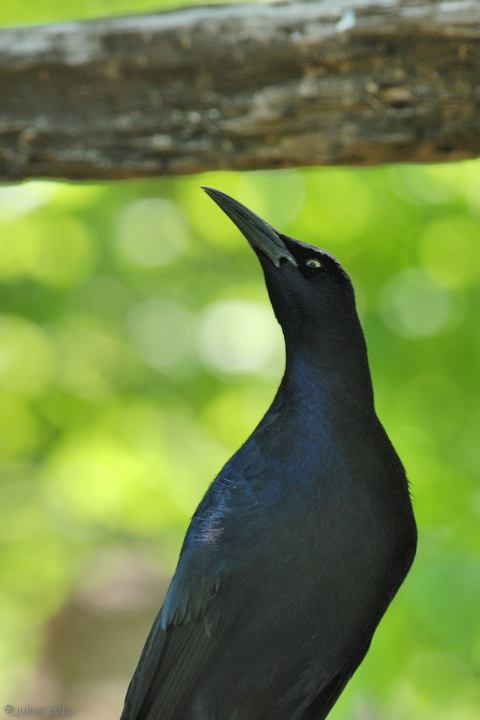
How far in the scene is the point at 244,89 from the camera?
2.88 metres

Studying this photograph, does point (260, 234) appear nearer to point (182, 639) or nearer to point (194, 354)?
point (182, 639)

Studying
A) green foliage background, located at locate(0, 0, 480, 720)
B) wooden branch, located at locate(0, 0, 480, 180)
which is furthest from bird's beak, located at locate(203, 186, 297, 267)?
green foliage background, located at locate(0, 0, 480, 720)

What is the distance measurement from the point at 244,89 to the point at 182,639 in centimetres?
135

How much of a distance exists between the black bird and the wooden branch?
463 mm

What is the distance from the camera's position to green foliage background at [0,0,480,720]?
12.1 ft

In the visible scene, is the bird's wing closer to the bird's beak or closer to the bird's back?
the bird's back

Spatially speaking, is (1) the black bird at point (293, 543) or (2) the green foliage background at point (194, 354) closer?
(1) the black bird at point (293, 543)

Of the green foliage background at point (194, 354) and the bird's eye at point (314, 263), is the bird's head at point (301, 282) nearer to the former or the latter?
the bird's eye at point (314, 263)

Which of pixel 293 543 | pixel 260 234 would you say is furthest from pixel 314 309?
pixel 293 543

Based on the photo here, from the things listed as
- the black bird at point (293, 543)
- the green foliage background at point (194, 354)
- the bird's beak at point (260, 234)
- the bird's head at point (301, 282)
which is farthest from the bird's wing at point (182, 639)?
the green foliage background at point (194, 354)

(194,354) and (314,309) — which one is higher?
(194,354)

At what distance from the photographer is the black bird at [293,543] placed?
2357mm

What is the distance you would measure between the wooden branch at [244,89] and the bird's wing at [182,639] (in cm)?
95

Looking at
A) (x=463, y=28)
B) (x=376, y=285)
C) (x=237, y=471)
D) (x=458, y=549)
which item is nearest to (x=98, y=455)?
(x=376, y=285)
